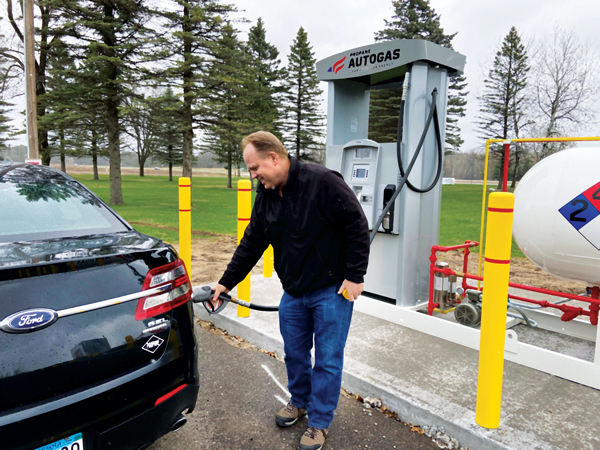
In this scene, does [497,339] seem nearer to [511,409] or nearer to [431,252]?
[511,409]

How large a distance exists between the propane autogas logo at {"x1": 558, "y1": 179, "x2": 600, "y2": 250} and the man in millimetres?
2011

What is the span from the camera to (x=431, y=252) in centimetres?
454

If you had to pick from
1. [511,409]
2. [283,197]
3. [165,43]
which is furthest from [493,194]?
[165,43]

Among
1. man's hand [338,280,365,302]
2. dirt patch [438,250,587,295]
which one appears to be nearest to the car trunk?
man's hand [338,280,365,302]

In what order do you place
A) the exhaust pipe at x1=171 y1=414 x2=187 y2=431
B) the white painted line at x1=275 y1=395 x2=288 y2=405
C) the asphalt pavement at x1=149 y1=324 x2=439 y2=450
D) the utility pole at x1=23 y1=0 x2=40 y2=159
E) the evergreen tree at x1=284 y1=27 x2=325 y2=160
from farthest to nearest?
the evergreen tree at x1=284 y1=27 x2=325 y2=160 < the utility pole at x1=23 y1=0 x2=40 y2=159 < the white painted line at x1=275 y1=395 x2=288 y2=405 < the asphalt pavement at x1=149 y1=324 x2=439 y2=450 < the exhaust pipe at x1=171 y1=414 x2=187 y2=431

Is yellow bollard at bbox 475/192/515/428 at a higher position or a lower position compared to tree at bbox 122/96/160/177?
lower

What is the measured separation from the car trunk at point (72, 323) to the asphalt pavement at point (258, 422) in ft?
3.36

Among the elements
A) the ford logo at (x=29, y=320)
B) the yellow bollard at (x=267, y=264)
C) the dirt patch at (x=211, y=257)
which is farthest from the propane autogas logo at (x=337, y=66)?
the ford logo at (x=29, y=320)

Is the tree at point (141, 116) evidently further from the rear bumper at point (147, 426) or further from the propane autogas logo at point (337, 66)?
the rear bumper at point (147, 426)

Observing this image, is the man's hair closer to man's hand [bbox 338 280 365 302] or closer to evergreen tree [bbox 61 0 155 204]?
man's hand [bbox 338 280 365 302]

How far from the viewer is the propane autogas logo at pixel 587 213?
10.6 ft

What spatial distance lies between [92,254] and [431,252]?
3.53 m

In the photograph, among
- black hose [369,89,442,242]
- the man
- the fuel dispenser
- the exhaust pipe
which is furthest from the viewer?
the fuel dispenser

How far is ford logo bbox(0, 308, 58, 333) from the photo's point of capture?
1525mm
